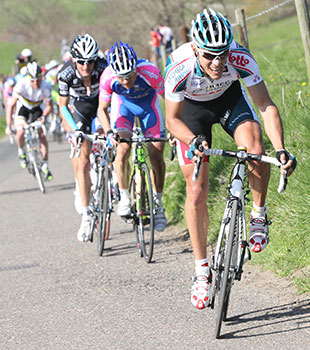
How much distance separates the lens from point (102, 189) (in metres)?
7.74

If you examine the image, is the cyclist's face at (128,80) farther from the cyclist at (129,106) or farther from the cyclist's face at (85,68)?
the cyclist's face at (85,68)

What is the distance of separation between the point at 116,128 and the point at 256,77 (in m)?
3.13

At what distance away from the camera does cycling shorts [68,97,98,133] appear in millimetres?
8758

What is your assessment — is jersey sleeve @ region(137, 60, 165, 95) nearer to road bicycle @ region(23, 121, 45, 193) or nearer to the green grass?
the green grass

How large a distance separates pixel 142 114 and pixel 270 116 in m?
3.30

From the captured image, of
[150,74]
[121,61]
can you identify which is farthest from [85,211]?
[121,61]

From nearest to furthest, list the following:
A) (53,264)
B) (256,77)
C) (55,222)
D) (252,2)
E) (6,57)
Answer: (256,77) → (53,264) → (55,222) → (252,2) → (6,57)

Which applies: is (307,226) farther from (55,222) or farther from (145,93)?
(55,222)

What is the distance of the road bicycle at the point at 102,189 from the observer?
752 cm

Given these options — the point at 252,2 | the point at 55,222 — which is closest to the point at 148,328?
the point at 55,222

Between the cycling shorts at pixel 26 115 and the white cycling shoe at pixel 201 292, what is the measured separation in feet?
29.4

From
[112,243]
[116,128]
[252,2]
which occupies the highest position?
[252,2]

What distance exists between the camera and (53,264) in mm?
7219

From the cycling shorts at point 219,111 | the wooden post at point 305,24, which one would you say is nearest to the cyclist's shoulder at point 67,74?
the wooden post at point 305,24
